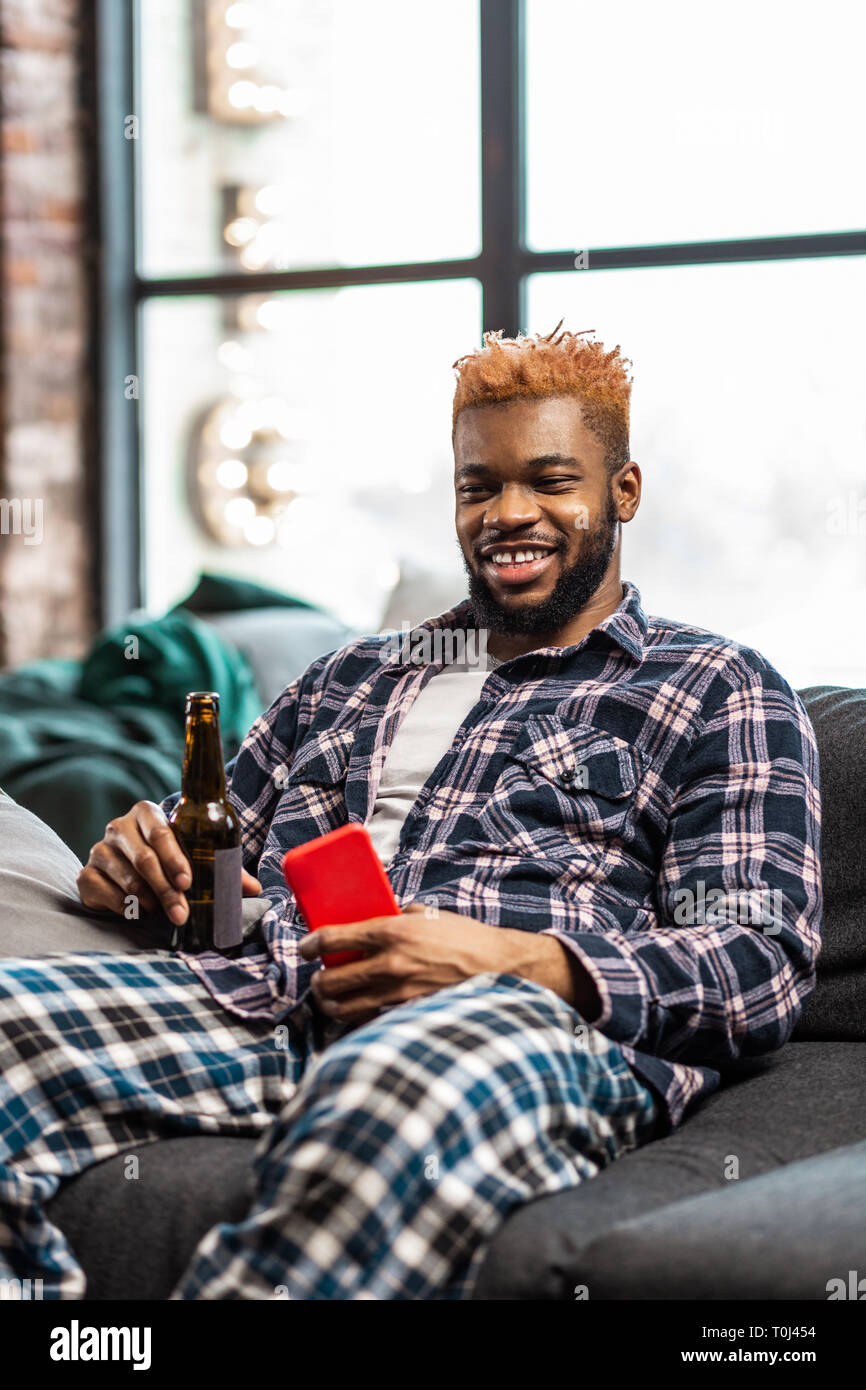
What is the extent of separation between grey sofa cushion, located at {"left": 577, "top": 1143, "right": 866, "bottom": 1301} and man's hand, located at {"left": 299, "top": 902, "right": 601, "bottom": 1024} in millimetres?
272

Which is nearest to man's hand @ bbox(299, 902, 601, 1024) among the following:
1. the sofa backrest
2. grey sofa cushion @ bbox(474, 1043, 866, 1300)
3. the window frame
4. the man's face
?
grey sofa cushion @ bbox(474, 1043, 866, 1300)

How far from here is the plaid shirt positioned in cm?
133

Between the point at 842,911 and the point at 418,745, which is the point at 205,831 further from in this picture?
the point at 842,911

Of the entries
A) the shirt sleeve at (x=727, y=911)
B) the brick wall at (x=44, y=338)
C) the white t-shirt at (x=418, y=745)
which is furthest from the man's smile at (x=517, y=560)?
the brick wall at (x=44, y=338)

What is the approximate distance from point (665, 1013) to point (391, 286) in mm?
3063

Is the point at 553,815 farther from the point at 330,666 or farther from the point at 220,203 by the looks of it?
the point at 220,203

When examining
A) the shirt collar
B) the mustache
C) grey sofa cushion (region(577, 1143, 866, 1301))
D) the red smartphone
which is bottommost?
grey sofa cushion (region(577, 1143, 866, 1301))

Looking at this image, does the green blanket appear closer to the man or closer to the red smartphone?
the man

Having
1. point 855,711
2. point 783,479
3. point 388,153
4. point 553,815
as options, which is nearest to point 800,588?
point 783,479

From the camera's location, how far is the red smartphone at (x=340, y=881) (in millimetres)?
1299

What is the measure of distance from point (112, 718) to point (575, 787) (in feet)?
6.09

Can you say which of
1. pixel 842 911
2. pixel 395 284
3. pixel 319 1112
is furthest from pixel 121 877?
pixel 395 284

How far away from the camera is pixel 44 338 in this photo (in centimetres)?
406

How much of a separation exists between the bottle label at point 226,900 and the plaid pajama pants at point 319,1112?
2.5 inches
